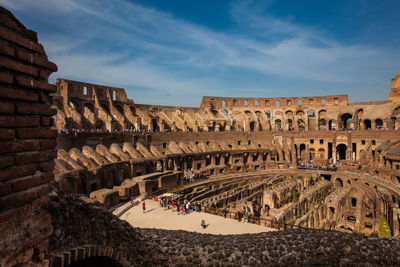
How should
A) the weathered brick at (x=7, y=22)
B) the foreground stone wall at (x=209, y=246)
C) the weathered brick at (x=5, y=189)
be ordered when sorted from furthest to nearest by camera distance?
the foreground stone wall at (x=209, y=246)
the weathered brick at (x=7, y=22)
the weathered brick at (x=5, y=189)

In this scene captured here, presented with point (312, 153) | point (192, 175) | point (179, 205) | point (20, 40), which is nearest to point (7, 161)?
point (20, 40)

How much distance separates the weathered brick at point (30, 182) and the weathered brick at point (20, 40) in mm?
1829

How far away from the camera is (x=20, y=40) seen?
11.3 feet

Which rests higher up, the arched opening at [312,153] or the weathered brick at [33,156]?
the weathered brick at [33,156]

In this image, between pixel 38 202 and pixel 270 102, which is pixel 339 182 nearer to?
pixel 270 102

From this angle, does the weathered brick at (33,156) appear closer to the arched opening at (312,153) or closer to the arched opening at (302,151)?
the arched opening at (312,153)

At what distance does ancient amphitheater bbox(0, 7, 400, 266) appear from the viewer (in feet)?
11.2

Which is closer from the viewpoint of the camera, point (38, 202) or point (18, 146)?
point (18, 146)

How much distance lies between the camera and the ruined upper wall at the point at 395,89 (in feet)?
133

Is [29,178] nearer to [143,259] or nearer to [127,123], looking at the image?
[143,259]

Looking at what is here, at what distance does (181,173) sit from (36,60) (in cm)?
2179

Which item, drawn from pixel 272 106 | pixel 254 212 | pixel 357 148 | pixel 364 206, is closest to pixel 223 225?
pixel 254 212

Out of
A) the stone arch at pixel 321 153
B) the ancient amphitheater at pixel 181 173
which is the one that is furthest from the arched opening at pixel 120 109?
the stone arch at pixel 321 153

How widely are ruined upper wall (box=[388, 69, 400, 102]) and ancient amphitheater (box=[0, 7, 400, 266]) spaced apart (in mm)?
157
